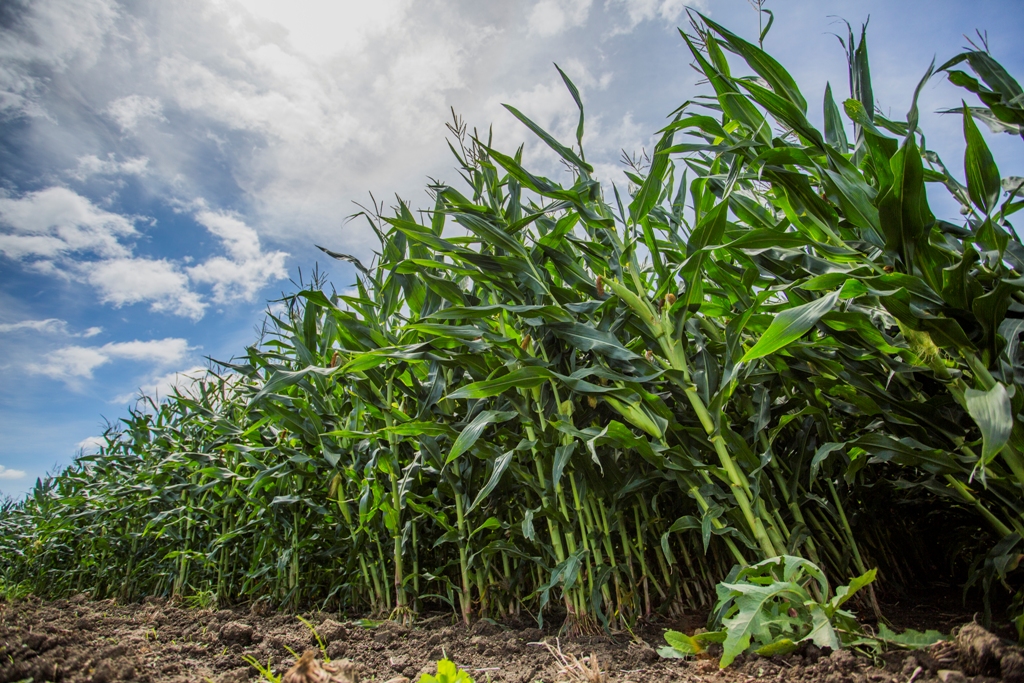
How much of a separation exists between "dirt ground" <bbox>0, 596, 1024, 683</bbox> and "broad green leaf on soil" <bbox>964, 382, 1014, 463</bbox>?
12.3 inches

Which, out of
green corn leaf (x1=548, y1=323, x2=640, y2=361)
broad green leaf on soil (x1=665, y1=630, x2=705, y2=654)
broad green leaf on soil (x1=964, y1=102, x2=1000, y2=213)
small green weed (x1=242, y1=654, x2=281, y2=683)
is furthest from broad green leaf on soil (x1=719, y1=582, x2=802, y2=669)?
broad green leaf on soil (x1=964, y1=102, x2=1000, y2=213)

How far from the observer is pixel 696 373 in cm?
124

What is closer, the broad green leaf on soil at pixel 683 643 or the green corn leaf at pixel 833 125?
the broad green leaf on soil at pixel 683 643

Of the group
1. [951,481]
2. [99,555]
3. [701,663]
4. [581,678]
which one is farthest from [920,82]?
[99,555]

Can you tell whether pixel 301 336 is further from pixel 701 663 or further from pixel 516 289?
pixel 701 663

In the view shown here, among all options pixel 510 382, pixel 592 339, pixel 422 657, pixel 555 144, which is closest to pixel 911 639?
pixel 592 339

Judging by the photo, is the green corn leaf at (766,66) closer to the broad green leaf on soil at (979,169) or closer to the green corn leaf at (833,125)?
the green corn leaf at (833,125)

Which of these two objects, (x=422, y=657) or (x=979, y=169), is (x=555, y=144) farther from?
(x=422, y=657)

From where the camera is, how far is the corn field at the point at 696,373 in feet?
3.47

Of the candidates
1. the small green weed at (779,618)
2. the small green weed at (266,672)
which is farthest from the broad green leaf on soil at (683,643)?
Result: the small green weed at (266,672)

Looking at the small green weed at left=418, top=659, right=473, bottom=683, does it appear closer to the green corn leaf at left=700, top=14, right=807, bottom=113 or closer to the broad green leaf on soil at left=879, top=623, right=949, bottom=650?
the broad green leaf on soil at left=879, top=623, right=949, bottom=650

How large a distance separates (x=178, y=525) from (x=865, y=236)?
377 centimetres

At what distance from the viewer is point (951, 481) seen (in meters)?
1.15

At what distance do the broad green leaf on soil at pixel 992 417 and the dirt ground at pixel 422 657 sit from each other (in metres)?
0.31
